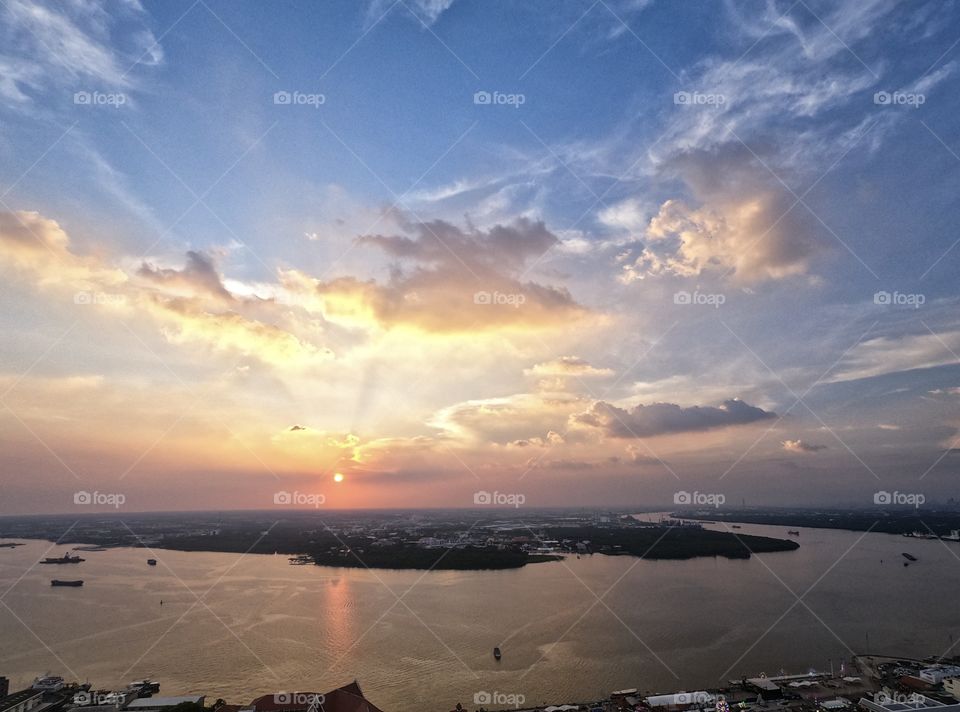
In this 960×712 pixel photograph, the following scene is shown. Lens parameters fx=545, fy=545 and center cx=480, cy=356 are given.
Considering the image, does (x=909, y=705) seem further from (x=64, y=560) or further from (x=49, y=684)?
(x=64, y=560)

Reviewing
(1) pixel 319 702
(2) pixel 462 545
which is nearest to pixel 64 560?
→ (2) pixel 462 545

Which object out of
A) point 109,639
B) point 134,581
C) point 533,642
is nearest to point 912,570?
point 533,642

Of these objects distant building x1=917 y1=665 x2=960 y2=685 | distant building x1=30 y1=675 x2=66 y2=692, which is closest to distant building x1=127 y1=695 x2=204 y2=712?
distant building x1=30 y1=675 x2=66 y2=692

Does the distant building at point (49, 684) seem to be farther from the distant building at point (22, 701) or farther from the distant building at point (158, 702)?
the distant building at point (158, 702)

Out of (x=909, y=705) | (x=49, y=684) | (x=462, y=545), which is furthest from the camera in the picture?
(x=462, y=545)

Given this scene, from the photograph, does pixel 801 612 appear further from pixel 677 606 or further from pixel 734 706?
pixel 734 706
